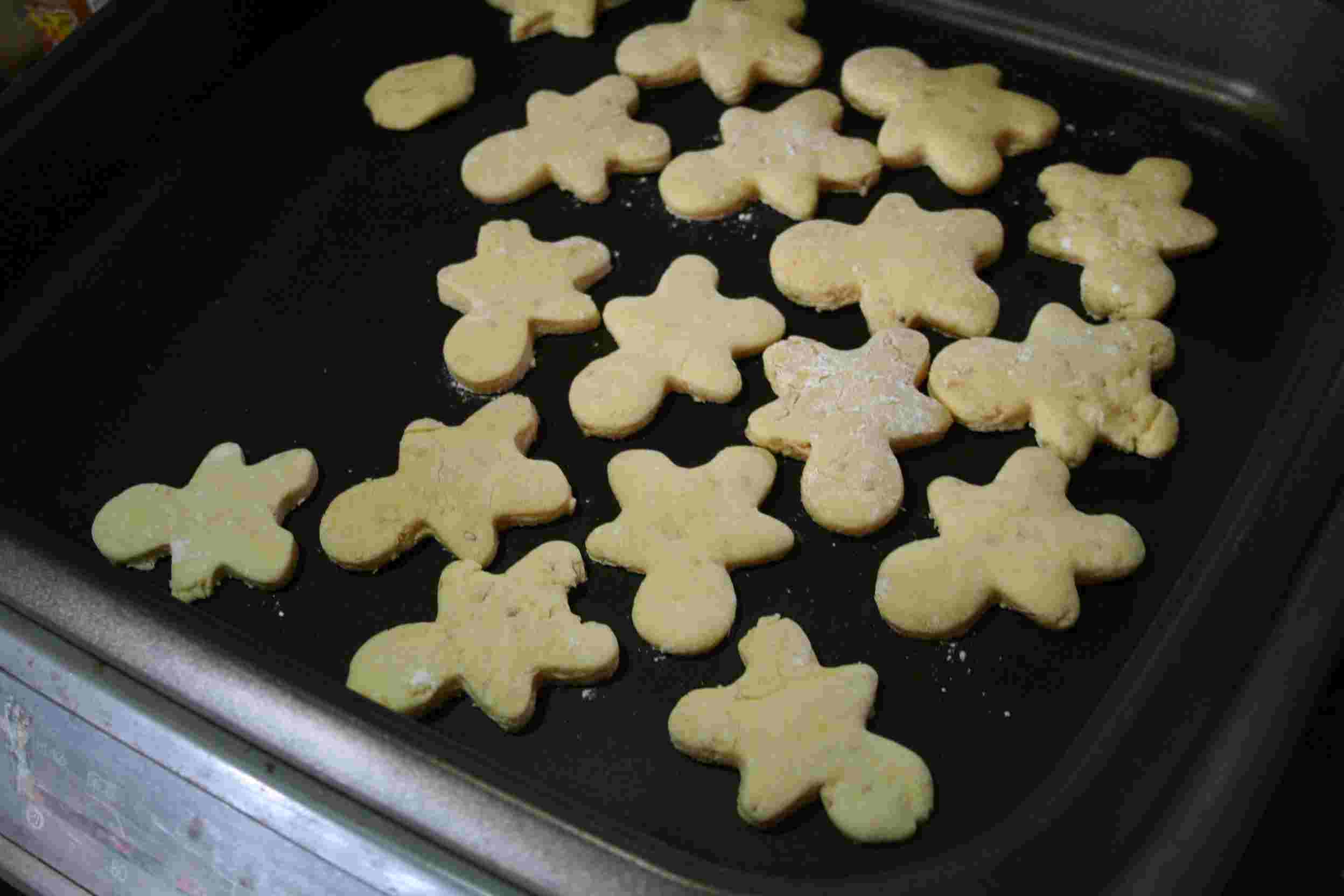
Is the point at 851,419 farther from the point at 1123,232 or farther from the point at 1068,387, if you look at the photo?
the point at 1123,232

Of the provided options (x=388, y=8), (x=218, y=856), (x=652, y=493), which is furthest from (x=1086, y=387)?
(x=388, y=8)

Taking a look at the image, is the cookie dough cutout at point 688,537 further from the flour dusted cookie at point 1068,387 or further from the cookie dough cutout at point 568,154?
the cookie dough cutout at point 568,154

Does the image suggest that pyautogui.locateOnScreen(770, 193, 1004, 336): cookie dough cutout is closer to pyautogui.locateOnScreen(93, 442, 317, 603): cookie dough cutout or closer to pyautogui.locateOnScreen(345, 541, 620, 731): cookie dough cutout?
pyautogui.locateOnScreen(345, 541, 620, 731): cookie dough cutout

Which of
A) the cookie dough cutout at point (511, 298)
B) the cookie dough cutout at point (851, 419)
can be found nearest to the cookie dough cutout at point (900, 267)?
the cookie dough cutout at point (851, 419)

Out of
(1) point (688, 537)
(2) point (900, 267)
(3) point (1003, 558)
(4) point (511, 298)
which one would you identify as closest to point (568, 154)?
(4) point (511, 298)

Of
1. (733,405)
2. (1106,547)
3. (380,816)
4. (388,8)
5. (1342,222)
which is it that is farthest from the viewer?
(388,8)

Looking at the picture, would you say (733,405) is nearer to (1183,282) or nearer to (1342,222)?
(1183,282)
